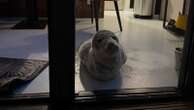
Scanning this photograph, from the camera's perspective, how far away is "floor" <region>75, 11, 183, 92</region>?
1392mm

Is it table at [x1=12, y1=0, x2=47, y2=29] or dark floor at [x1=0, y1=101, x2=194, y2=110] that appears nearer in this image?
dark floor at [x1=0, y1=101, x2=194, y2=110]

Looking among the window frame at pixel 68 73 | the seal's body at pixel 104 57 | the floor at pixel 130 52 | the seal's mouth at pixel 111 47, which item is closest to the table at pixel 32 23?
the floor at pixel 130 52

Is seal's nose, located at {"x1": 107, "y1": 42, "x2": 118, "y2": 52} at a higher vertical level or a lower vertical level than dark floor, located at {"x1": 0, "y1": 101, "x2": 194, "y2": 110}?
higher

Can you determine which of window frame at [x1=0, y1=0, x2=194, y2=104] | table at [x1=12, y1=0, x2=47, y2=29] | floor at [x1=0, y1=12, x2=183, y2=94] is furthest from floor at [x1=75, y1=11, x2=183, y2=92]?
table at [x1=12, y1=0, x2=47, y2=29]

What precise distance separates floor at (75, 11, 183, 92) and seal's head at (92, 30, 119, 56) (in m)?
0.17

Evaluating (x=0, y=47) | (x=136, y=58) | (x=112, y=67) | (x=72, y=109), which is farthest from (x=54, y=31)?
(x=0, y=47)

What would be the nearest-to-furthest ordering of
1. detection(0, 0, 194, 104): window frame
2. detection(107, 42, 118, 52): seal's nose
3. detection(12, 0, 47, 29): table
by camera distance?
1. detection(0, 0, 194, 104): window frame
2. detection(107, 42, 118, 52): seal's nose
3. detection(12, 0, 47, 29): table

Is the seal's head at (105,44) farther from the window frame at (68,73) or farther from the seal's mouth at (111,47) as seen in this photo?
the window frame at (68,73)

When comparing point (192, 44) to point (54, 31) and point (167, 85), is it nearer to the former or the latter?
point (167, 85)

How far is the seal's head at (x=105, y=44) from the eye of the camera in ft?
4.43

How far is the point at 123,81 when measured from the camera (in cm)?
143

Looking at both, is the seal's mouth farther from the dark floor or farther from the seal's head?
the dark floor

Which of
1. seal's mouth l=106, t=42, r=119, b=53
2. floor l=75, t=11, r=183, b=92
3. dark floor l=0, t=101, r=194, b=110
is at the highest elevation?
seal's mouth l=106, t=42, r=119, b=53

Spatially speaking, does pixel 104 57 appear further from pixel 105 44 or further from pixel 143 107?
pixel 143 107
